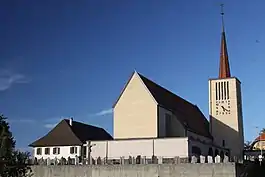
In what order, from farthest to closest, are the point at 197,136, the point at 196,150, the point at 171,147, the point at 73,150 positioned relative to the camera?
the point at 197,136, the point at 73,150, the point at 196,150, the point at 171,147

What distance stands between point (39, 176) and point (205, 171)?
1862 cm

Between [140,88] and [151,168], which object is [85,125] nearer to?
[140,88]

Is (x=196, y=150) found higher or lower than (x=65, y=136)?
lower

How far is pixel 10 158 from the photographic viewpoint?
816 inches

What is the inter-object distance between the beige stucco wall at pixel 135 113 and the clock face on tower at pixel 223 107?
16.5 metres

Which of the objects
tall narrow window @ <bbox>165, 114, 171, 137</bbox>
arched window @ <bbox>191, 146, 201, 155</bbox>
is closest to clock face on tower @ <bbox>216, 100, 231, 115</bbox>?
tall narrow window @ <bbox>165, 114, 171, 137</bbox>

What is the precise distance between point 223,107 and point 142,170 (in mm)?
28174

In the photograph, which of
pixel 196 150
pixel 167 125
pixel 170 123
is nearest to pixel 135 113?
pixel 167 125

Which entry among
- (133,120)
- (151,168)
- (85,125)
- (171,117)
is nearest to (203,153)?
(171,117)

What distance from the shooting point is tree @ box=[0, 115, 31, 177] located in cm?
2023

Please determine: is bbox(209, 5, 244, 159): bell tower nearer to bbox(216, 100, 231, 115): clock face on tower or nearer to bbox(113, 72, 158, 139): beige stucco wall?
bbox(216, 100, 231, 115): clock face on tower

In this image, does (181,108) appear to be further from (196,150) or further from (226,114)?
(196,150)

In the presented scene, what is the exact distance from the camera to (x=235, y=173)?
132ft

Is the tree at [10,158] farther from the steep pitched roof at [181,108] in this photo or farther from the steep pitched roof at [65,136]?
the steep pitched roof at [65,136]
